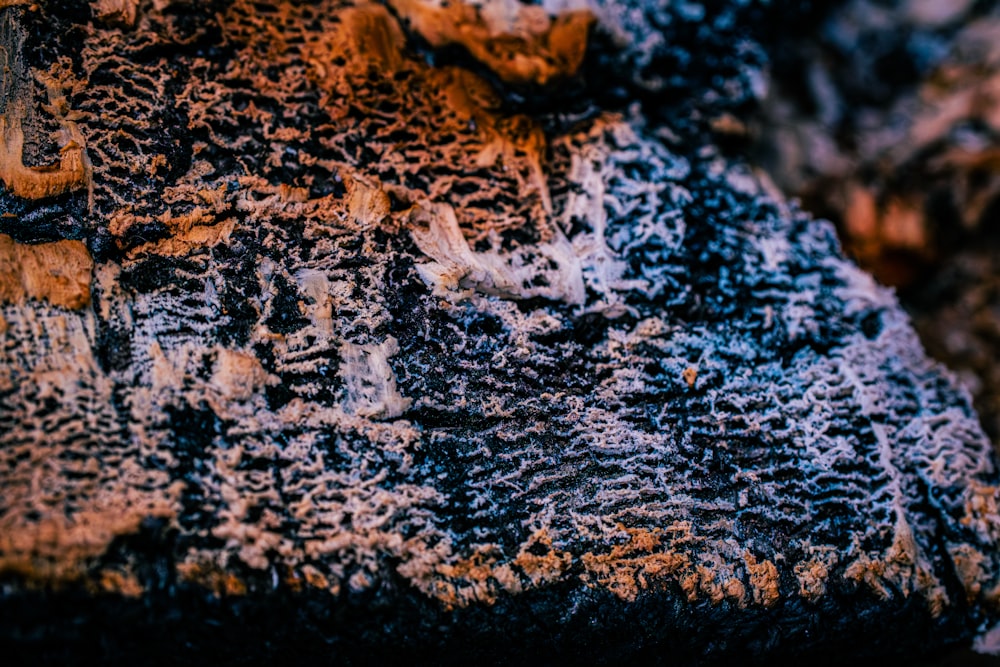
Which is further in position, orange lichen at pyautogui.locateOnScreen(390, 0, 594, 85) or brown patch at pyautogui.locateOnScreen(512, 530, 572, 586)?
orange lichen at pyautogui.locateOnScreen(390, 0, 594, 85)

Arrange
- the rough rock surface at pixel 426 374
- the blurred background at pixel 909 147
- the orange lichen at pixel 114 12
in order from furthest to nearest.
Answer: the blurred background at pixel 909 147
the orange lichen at pixel 114 12
the rough rock surface at pixel 426 374

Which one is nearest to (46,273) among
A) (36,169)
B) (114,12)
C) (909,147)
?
(36,169)

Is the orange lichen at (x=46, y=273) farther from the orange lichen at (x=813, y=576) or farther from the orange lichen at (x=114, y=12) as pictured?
the orange lichen at (x=813, y=576)

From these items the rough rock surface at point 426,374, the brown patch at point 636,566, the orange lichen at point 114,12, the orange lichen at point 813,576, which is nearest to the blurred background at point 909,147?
the rough rock surface at point 426,374

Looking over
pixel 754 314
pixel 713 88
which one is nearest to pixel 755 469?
pixel 754 314

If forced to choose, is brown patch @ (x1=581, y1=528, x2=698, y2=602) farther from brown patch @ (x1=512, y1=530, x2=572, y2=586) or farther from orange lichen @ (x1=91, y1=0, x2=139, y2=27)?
orange lichen @ (x1=91, y1=0, x2=139, y2=27)

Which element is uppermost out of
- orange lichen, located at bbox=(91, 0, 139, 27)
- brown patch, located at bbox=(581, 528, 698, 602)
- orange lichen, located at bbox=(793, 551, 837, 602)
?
orange lichen, located at bbox=(91, 0, 139, 27)

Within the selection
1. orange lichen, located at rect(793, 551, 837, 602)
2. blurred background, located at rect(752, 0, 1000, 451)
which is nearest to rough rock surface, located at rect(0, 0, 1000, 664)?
orange lichen, located at rect(793, 551, 837, 602)
